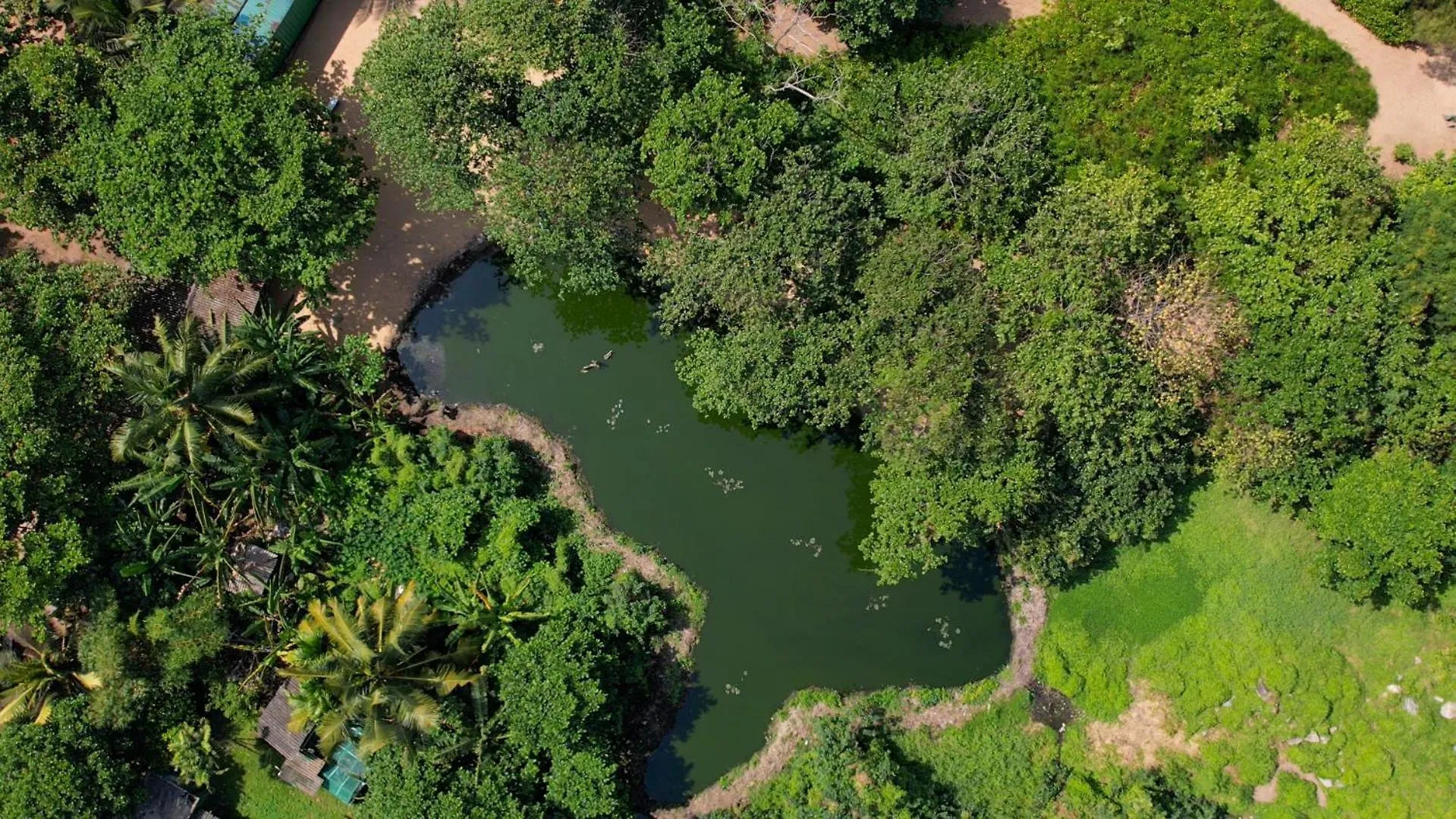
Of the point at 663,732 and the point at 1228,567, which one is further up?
the point at 1228,567

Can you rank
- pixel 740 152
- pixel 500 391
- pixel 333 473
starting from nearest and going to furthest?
pixel 740 152 → pixel 333 473 → pixel 500 391

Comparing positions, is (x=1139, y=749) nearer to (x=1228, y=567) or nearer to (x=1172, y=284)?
(x=1228, y=567)

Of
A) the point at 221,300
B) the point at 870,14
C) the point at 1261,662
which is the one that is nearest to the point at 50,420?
the point at 221,300

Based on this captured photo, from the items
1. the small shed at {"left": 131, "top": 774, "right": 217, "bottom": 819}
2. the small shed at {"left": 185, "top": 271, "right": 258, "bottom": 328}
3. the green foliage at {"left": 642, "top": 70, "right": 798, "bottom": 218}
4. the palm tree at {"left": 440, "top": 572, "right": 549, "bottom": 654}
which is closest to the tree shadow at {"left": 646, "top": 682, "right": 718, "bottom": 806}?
the palm tree at {"left": 440, "top": 572, "right": 549, "bottom": 654}

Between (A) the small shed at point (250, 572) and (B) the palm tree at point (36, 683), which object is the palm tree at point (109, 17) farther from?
(B) the palm tree at point (36, 683)

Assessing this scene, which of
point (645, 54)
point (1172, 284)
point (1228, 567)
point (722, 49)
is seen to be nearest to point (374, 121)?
point (645, 54)

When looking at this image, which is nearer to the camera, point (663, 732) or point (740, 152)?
point (740, 152)

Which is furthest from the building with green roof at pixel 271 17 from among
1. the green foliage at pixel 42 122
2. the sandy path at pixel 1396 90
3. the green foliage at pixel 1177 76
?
the sandy path at pixel 1396 90
